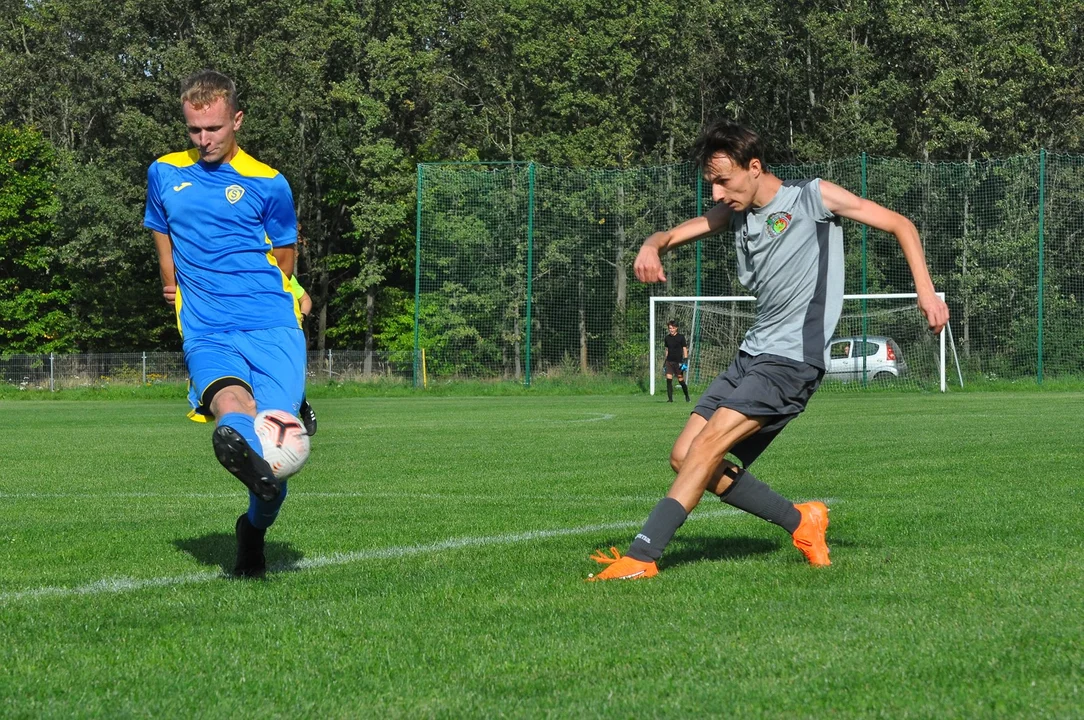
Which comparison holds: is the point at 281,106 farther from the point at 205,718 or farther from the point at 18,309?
the point at 205,718

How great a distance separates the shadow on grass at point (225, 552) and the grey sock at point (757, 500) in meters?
2.04

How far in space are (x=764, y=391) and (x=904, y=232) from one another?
2.89 feet

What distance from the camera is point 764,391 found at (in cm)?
573

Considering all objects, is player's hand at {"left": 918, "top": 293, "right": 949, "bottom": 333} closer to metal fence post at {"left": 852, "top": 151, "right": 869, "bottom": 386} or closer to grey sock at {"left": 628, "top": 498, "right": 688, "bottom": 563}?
grey sock at {"left": 628, "top": 498, "right": 688, "bottom": 563}

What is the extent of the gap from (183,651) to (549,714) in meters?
1.38

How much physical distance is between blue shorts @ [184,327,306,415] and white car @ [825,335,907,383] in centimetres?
2943

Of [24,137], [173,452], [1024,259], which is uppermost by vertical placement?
[24,137]

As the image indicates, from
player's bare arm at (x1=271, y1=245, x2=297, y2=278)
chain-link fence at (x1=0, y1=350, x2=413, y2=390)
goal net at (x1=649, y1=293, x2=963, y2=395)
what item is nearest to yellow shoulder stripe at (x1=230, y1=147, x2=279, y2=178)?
player's bare arm at (x1=271, y1=245, x2=297, y2=278)

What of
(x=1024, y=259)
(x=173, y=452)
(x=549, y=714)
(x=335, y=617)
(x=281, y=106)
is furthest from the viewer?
(x=281, y=106)

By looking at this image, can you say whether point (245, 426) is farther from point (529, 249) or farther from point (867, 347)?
point (529, 249)

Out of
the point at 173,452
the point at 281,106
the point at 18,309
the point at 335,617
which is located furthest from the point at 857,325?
the point at 18,309

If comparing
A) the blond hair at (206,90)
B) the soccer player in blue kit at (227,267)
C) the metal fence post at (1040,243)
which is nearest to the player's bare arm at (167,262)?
the soccer player in blue kit at (227,267)

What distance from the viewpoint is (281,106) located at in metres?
53.1

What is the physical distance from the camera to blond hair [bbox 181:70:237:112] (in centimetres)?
564
